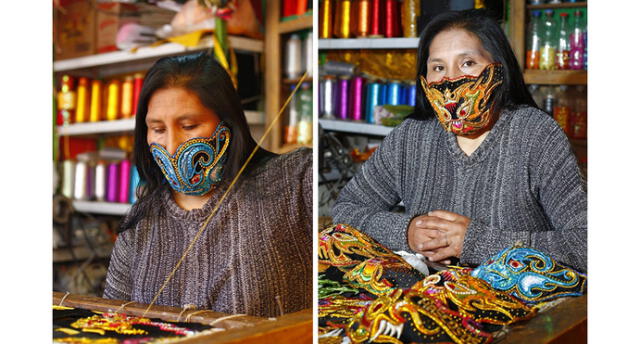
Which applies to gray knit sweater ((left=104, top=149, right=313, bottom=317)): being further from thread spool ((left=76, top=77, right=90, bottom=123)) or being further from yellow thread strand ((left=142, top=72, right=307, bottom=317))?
thread spool ((left=76, top=77, right=90, bottom=123))

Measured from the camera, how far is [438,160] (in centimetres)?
166

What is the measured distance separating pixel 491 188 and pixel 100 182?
0.94 m

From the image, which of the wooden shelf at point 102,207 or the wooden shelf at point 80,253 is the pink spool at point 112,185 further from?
the wooden shelf at point 80,253

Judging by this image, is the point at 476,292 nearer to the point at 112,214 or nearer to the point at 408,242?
the point at 408,242

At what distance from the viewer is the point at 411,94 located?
173cm

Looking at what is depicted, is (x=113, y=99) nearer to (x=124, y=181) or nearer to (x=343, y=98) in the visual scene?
(x=124, y=181)

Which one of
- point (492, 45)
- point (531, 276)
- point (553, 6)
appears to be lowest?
point (531, 276)

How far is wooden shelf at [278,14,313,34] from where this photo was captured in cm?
162

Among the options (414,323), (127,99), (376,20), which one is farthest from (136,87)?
(414,323)

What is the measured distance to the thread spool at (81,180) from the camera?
1896 mm

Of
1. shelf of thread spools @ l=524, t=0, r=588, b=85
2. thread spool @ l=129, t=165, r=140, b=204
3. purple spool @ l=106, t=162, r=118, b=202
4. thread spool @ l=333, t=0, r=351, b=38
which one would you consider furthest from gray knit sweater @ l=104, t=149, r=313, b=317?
shelf of thread spools @ l=524, t=0, r=588, b=85

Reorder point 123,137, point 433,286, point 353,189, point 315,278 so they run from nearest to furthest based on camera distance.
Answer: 1. point 433,286
2. point 315,278
3. point 353,189
4. point 123,137

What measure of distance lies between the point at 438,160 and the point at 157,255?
659 mm

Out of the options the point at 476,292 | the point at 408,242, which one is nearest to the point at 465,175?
the point at 408,242
